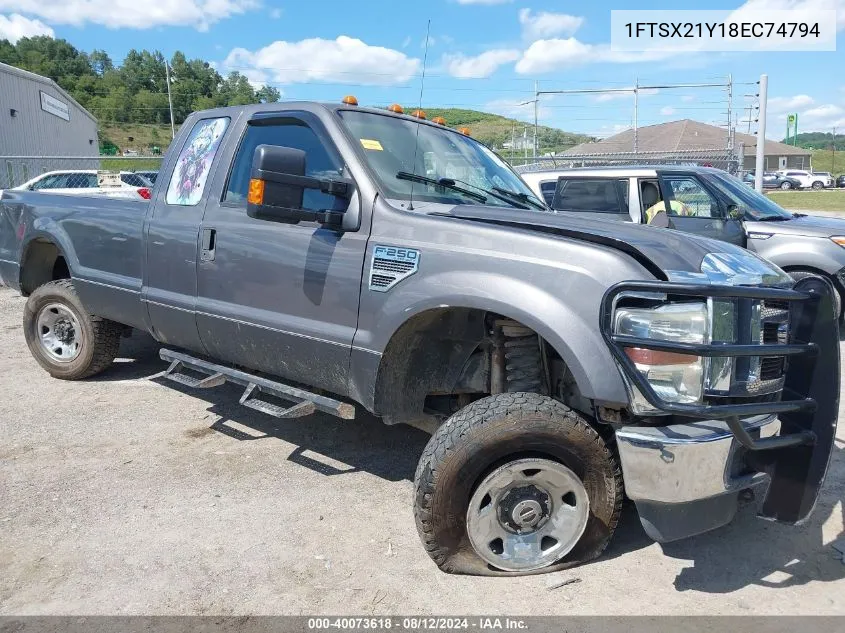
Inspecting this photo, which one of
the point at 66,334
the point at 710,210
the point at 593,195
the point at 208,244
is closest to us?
the point at 208,244

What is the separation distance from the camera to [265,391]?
3.88 m

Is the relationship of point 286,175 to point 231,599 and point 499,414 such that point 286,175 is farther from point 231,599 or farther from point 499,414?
point 231,599

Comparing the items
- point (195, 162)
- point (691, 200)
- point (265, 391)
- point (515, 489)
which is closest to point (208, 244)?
point (195, 162)

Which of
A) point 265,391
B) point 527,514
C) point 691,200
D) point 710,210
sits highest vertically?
point 691,200

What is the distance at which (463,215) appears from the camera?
10.8ft

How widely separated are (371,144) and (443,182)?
1.43 ft

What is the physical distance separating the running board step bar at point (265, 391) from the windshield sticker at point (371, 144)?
1342 millimetres

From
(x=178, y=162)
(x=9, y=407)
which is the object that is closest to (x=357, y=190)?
(x=178, y=162)

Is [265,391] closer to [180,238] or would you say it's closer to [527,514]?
[180,238]

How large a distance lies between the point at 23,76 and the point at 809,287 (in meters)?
33.4

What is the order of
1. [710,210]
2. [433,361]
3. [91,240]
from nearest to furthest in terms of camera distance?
[433,361]
[91,240]
[710,210]

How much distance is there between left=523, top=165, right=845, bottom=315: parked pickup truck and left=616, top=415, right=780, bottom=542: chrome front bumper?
5054 millimetres

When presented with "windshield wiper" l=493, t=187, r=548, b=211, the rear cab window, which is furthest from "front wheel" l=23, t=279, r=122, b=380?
the rear cab window

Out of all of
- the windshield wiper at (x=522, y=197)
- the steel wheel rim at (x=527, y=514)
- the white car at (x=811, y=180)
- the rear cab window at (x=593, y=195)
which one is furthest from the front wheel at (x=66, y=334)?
the white car at (x=811, y=180)
